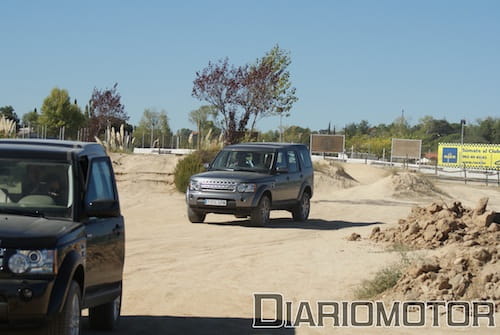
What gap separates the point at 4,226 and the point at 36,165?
44.6 inches

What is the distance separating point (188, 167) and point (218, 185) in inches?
401

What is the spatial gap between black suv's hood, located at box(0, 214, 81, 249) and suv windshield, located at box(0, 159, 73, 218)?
0.96 feet

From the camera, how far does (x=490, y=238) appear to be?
1466cm

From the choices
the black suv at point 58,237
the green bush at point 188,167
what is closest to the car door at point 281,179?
the green bush at point 188,167

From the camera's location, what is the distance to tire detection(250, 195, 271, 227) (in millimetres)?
20828

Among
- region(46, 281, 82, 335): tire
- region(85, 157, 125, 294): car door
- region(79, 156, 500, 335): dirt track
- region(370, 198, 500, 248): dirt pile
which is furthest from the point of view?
region(370, 198, 500, 248): dirt pile

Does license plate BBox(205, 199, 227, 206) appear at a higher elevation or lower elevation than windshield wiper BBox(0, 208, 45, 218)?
lower

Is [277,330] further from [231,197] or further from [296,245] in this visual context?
[231,197]

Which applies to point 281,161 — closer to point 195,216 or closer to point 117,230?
point 195,216

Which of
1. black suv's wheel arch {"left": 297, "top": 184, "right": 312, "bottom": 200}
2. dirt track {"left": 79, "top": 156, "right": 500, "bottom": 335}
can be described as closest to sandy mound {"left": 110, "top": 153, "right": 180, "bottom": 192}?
dirt track {"left": 79, "top": 156, "right": 500, "bottom": 335}

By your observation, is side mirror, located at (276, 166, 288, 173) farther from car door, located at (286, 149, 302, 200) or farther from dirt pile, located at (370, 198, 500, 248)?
dirt pile, located at (370, 198, 500, 248)

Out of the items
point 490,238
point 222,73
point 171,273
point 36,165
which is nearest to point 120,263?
point 36,165

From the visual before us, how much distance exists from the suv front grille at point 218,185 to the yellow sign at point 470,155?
58.5 metres

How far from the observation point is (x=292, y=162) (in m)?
22.7
